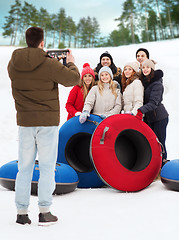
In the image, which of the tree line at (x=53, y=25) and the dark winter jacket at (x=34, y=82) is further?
the tree line at (x=53, y=25)

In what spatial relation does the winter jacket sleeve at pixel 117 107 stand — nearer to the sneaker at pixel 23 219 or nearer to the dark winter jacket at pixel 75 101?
the dark winter jacket at pixel 75 101

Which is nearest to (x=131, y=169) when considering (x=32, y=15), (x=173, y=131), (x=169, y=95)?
(x=173, y=131)

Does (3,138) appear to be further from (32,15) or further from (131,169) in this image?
(32,15)

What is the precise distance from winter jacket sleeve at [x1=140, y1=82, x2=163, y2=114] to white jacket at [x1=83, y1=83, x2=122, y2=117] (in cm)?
43

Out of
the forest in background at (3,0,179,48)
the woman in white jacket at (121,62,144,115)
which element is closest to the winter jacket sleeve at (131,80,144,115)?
the woman in white jacket at (121,62,144,115)

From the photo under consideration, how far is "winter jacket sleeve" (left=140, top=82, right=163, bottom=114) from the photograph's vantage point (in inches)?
132

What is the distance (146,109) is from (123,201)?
1174mm

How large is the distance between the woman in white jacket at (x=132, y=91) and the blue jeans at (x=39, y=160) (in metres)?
1.62

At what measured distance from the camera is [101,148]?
3.11 meters

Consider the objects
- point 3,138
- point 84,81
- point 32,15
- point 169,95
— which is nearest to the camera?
point 84,81

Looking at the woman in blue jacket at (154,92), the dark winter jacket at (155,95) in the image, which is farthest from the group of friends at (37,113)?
the woman in blue jacket at (154,92)

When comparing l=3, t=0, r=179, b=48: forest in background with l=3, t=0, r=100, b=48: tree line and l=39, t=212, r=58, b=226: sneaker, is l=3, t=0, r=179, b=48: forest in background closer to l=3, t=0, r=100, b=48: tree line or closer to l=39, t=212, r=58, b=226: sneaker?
l=3, t=0, r=100, b=48: tree line

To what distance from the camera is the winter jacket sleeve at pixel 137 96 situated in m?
3.54

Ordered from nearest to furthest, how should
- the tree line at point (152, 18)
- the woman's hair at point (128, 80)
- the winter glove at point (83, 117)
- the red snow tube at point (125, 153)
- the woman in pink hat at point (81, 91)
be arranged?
1. the red snow tube at point (125, 153)
2. the winter glove at point (83, 117)
3. the woman's hair at point (128, 80)
4. the woman in pink hat at point (81, 91)
5. the tree line at point (152, 18)
